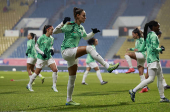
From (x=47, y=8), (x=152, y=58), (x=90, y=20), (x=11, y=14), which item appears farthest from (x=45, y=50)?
(x=11, y=14)

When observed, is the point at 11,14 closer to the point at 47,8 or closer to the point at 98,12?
the point at 47,8

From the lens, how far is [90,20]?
47.0 metres

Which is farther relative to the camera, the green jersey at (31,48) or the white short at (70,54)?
the green jersey at (31,48)

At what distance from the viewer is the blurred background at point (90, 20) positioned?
136ft

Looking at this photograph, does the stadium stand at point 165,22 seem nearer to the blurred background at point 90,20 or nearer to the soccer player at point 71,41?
the blurred background at point 90,20

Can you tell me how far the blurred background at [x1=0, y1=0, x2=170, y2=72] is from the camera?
41.3 m

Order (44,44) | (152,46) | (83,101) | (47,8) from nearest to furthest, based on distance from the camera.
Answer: (152,46), (83,101), (44,44), (47,8)

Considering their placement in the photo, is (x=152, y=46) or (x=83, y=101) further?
(x=83, y=101)

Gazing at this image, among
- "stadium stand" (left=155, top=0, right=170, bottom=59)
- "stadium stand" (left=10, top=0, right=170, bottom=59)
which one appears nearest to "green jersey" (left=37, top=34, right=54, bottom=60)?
"stadium stand" (left=10, top=0, right=170, bottom=59)

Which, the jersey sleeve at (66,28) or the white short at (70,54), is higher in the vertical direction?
the jersey sleeve at (66,28)

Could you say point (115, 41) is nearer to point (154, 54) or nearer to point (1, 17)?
point (1, 17)

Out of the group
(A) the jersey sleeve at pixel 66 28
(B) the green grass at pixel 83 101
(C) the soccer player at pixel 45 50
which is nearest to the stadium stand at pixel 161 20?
(C) the soccer player at pixel 45 50

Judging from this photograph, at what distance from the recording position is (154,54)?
291 inches

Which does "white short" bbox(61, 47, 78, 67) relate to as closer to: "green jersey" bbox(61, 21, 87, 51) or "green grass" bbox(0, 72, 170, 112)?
"green jersey" bbox(61, 21, 87, 51)
